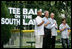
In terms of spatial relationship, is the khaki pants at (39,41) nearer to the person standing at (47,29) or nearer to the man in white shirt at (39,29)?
the man in white shirt at (39,29)

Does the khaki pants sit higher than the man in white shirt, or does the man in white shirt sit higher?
the man in white shirt

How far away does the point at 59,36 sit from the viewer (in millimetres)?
12914

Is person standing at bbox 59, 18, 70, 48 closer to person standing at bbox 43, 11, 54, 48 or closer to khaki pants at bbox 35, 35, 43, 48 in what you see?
person standing at bbox 43, 11, 54, 48

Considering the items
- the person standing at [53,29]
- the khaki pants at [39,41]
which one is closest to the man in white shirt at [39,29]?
the khaki pants at [39,41]

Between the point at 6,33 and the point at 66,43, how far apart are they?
103 inches

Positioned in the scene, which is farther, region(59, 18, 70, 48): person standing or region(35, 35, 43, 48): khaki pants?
region(59, 18, 70, 48): person standing

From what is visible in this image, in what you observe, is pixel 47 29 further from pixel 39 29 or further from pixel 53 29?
pixel 39 29

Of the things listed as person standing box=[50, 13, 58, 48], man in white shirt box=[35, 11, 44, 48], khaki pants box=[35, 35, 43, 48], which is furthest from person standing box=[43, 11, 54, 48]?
khaki pants box=[35, 35, 43, 48]

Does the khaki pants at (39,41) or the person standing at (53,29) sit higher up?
the person standing at (53,29)

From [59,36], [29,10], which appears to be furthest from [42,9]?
[59,36]

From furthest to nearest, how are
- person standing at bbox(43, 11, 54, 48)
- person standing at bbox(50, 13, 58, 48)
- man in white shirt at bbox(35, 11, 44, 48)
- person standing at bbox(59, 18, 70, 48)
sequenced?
person standing at bbox(59, 18, 70, 48), person standing at bbox(50, 13, 58, 48), person standing at bbox(43, 11, 54, 48), man in white shirt at bbox(35, 11, 44, 48)

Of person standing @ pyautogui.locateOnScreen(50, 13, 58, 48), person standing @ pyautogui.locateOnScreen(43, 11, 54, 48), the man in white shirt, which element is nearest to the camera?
the man in white shirt

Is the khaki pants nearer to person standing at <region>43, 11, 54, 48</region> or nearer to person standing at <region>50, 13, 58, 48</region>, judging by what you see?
person standing at <region>43, 11, 54, 48</region>

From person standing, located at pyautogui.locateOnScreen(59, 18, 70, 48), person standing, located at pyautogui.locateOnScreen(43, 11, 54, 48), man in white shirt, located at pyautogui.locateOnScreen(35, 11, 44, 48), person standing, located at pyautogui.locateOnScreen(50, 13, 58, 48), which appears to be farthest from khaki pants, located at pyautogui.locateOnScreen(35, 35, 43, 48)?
person standing, located at pyautogui.locateOnScreen(59, 18, 70, 48)
